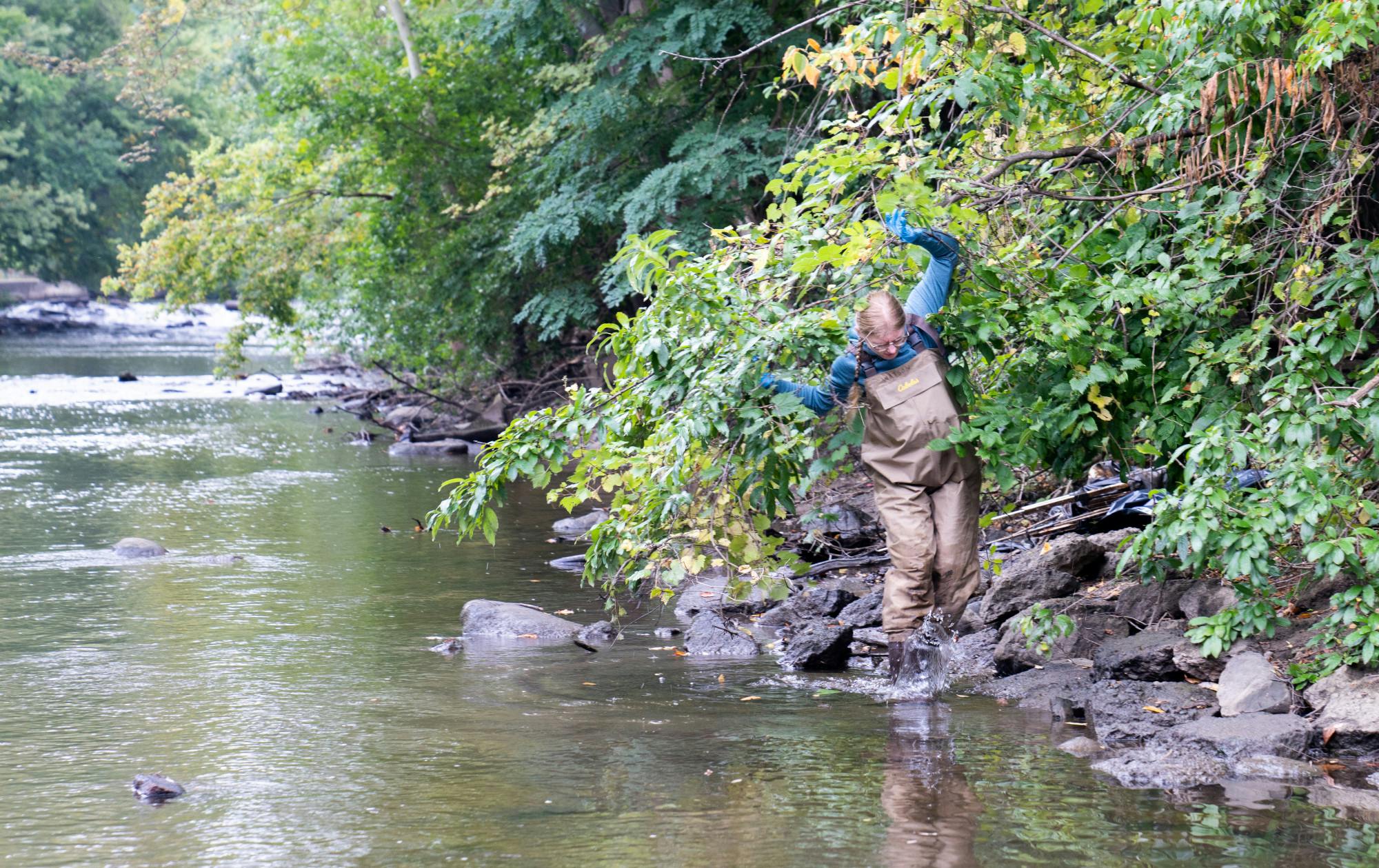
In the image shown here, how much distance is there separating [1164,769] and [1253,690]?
2.61 ft

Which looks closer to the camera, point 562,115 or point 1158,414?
point 1158,414

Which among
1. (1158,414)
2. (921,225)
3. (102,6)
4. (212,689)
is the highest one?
(102,6)

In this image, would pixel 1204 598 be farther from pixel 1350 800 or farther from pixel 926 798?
pixel 926 798

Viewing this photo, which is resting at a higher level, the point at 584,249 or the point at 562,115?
the point at 562,115

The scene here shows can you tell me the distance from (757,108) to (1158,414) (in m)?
9.18

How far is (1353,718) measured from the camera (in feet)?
16.8

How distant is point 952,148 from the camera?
702cm

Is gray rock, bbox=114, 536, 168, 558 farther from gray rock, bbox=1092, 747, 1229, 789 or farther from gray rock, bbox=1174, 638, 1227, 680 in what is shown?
gray rock, bbox=1092, 747, 1229, 789

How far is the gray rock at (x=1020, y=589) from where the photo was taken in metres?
7.29

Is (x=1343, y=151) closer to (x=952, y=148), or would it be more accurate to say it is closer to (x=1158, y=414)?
(x=1158, y=414)

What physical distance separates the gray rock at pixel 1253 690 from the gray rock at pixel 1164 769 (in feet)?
1.68

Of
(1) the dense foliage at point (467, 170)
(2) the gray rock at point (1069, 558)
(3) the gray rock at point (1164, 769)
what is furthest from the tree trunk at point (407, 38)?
(3) the gray rock at point (1164, 769)

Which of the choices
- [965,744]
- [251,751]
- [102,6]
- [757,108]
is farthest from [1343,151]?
[102,6]

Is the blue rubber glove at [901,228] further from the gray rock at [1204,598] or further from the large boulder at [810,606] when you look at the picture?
the large boulder at [810,606]
